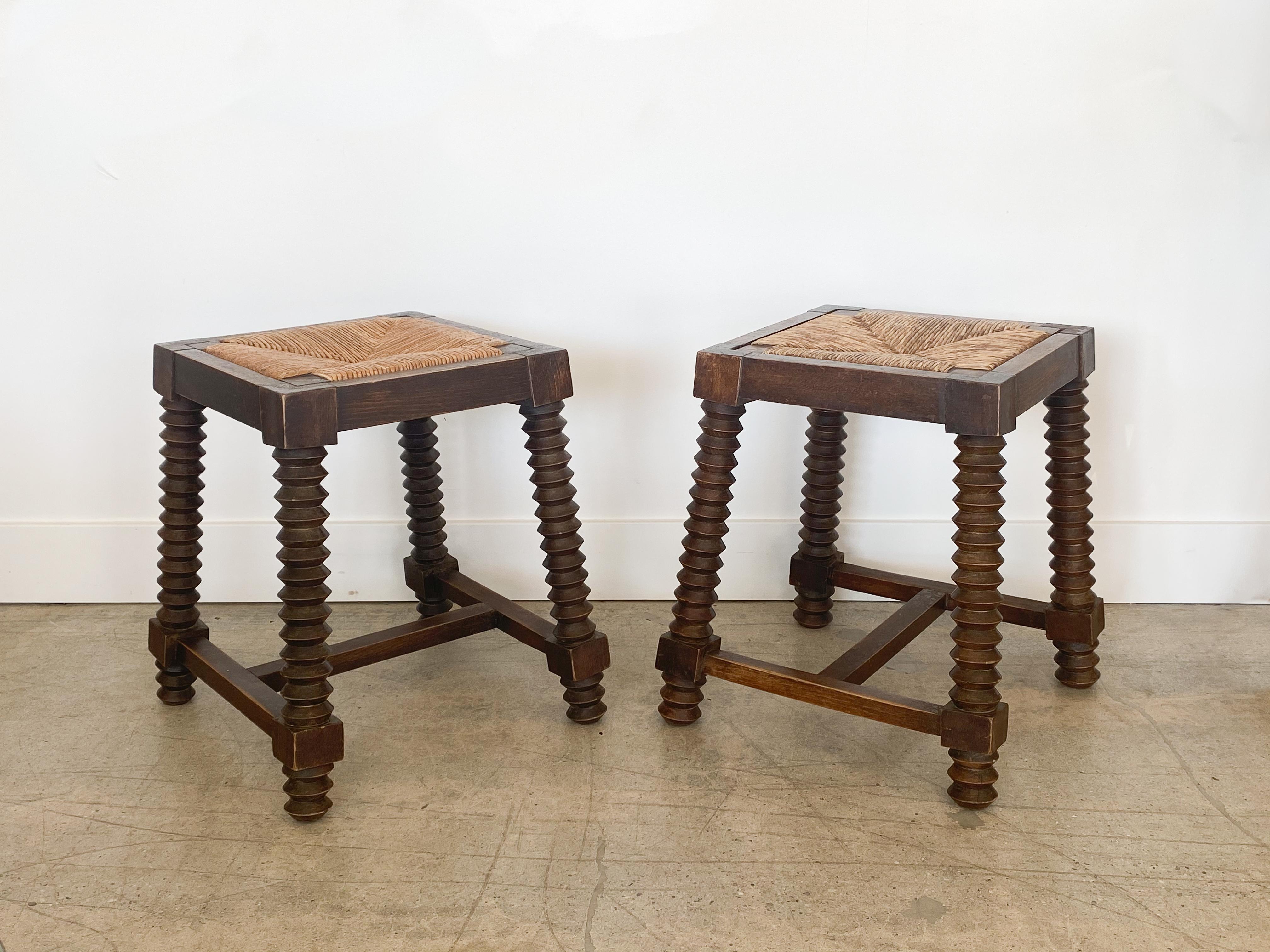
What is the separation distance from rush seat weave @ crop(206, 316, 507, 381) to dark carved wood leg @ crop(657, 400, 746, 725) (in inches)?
12.9

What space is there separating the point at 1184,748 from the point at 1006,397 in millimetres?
616

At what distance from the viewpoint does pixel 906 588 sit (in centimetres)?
186

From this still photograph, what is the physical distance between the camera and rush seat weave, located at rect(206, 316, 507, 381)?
143 cm

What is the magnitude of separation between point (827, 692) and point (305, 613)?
0.69 meters

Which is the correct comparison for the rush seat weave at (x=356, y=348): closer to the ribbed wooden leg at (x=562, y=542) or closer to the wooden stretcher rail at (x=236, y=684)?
the ribbed wooden leg at (x=562, y=542)

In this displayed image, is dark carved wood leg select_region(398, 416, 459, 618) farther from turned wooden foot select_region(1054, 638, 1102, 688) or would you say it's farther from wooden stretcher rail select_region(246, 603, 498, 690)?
turned wooden foot select_region(1054, 638, 1102, 688)

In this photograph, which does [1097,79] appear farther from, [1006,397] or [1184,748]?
[1184,748]

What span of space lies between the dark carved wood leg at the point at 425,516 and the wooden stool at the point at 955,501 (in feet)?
1.60

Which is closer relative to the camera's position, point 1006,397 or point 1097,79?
point 1006,397

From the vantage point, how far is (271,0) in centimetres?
191

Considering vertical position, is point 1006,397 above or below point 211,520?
above

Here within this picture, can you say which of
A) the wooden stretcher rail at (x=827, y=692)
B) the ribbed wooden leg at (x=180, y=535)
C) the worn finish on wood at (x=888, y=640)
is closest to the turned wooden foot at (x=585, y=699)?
the wooden stretcher rail at (x=827, y=692)

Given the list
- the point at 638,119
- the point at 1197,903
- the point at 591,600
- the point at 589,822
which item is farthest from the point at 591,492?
the point at 1197,903

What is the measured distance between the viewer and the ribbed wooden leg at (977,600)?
1365mm
